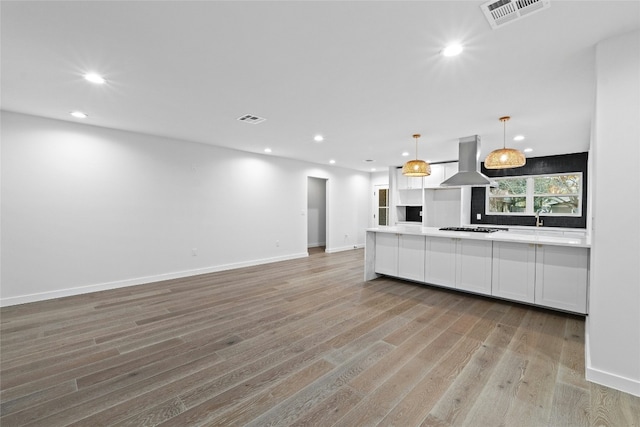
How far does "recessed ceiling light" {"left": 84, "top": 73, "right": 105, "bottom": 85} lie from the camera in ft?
8.43

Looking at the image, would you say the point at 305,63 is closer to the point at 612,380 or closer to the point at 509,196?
the point at 612,380

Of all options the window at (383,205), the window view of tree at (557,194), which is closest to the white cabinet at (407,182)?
the window at (383,205)

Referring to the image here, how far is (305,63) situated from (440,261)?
3.35 metres

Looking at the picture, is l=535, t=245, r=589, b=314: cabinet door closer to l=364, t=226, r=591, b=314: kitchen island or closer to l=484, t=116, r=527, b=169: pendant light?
l=364, t=226, r=591, b=314: kitchen island

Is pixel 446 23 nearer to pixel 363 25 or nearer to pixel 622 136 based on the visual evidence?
pixel 363 25

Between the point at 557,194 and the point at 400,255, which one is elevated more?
the point at 557,194

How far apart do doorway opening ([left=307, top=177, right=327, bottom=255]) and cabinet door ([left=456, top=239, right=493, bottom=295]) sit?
17.1 ft

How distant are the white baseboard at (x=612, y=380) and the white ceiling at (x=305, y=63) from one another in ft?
8.01

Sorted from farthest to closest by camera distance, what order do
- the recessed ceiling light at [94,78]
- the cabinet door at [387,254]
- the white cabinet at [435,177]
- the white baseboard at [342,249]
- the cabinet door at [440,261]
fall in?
the white baseboard at [342,249] → the white cabinet at [435,177] → the cabinet door at [387,254] → the cabinet door at [440,261] → the recessed ceiling light at [94,78]

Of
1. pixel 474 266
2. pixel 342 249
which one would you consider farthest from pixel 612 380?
pixel 342 249

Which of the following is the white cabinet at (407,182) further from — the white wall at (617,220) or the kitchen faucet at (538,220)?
the white wall at (617,220)

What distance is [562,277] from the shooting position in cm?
316

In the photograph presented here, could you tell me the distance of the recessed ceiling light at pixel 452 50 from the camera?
2.08m

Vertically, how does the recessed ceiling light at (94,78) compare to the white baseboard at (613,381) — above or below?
above
